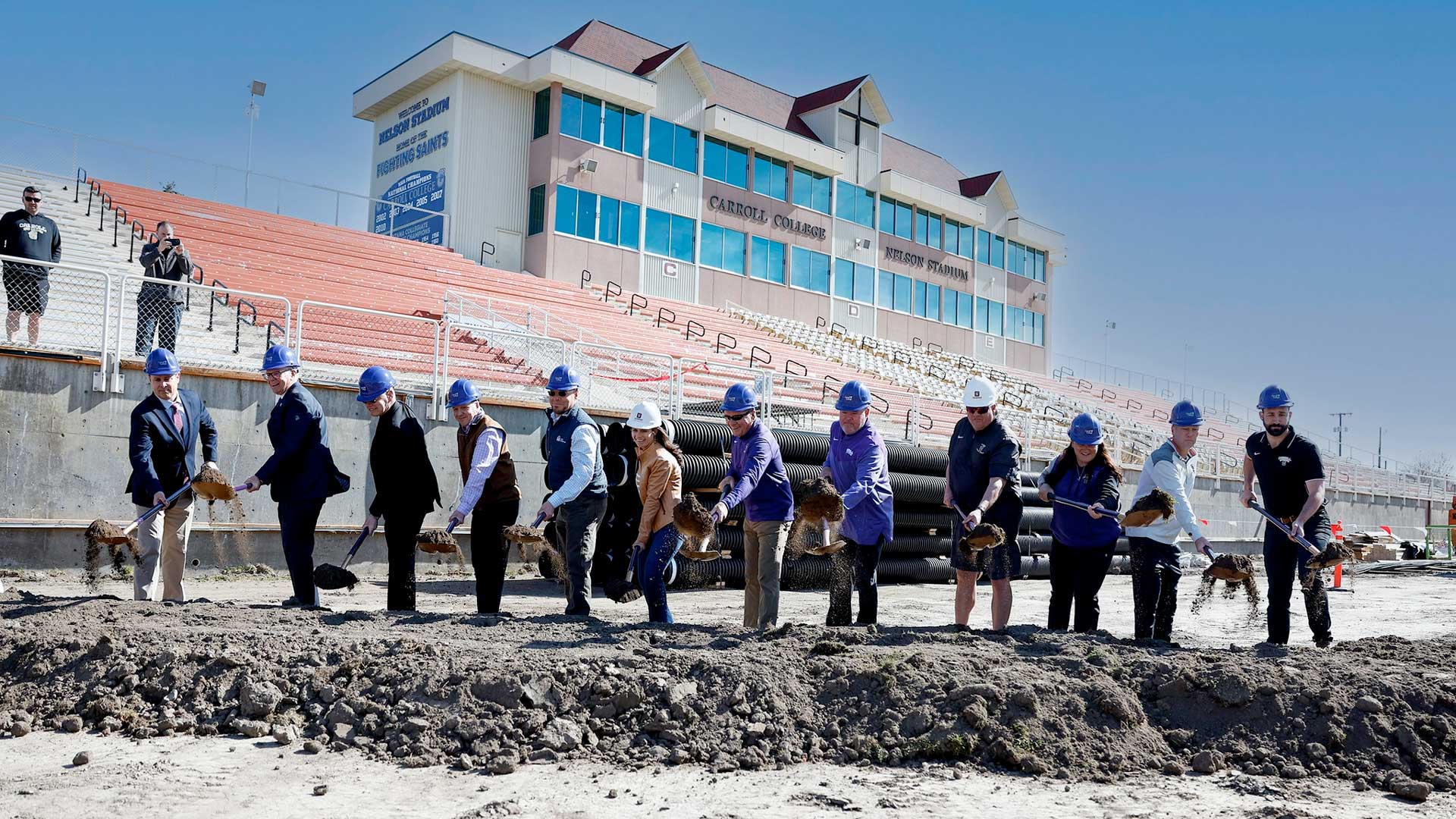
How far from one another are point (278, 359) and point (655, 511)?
9.38ft

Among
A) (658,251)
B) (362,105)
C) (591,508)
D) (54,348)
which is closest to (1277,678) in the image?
(591,508)

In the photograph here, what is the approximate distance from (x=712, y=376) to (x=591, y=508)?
546 inches

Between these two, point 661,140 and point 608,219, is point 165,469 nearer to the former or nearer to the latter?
point 608,219

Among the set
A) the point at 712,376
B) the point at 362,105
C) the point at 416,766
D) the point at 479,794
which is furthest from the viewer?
the point at 362,105

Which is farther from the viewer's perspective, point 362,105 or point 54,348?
point 362,105

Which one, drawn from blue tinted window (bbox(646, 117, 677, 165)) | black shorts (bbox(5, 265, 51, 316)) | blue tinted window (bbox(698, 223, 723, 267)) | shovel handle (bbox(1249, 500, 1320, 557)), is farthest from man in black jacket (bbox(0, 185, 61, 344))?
blue tinted window (bbox(698, 223, 723, 267))

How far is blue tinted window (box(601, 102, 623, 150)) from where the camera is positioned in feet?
107

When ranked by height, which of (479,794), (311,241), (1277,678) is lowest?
(479,794)

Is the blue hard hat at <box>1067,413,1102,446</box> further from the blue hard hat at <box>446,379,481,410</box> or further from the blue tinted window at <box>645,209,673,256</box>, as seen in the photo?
the blue tinted window at <box>645,209,673,256</box>

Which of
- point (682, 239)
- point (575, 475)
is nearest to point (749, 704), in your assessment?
point (575, 475)

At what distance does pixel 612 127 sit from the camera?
32719mm

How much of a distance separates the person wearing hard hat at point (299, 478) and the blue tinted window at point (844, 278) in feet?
107

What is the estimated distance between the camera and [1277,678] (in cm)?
569

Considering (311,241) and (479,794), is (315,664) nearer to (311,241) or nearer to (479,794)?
(479,794)
